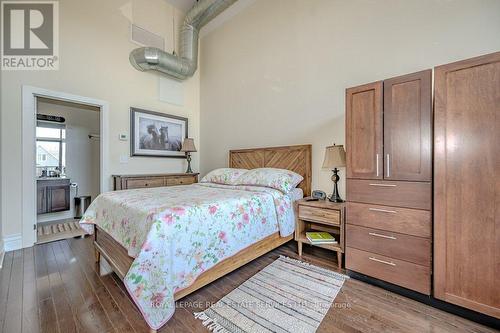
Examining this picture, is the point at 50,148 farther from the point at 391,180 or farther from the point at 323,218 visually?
the point at 391,180

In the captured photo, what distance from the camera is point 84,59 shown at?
10.2ft

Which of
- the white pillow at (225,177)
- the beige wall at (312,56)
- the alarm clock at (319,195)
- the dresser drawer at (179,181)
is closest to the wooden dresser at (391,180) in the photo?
the alarm clock at (319,195)

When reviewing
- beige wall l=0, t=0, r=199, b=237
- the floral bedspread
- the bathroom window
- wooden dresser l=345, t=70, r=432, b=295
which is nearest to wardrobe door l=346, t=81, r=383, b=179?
wooden dresser l=345, t=70, r=432, b=295

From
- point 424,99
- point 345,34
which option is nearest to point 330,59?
point 345,34

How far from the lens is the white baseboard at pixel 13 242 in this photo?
251 centimetres

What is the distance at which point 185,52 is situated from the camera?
13.3 feet

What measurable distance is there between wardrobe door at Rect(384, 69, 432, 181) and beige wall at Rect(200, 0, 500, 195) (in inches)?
27.8

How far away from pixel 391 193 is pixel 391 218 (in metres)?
0.21

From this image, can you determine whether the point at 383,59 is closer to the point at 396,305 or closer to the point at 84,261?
the point at 396,305

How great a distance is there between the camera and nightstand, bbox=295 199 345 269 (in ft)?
6.96

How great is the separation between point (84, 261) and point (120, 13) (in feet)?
12.8

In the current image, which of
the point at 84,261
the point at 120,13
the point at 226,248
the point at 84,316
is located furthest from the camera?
the point at 120,13
